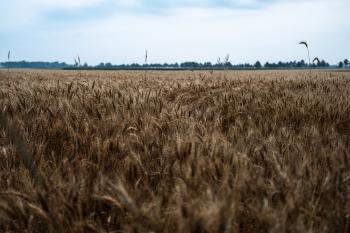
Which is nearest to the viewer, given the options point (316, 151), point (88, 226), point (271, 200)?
point (88, 226)

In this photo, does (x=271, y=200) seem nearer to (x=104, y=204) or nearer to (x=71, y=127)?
(x=104, y=204)

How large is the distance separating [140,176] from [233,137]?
0.85 metres

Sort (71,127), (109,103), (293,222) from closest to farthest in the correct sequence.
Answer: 1. (293,222)
2. (71,127)
3. (109,103)

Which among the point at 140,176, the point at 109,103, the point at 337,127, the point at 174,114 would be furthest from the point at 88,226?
the point at 337,127

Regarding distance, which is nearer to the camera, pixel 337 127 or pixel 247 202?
pixel 247 202

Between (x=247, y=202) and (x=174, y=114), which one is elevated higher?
(x=174, y=114)

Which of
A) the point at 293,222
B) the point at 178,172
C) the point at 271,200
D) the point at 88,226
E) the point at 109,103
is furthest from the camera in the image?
the point at 109,103

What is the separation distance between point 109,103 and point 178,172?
6.40 ft

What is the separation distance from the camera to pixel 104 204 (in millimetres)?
1593

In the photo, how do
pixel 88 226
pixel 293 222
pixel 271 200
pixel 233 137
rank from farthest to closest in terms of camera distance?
pixel 233 137, pixel 271 200, pixel 88 226, pixel 293 222

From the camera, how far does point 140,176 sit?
1.81 meters

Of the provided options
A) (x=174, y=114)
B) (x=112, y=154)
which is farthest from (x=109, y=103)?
(x=112, y=154)

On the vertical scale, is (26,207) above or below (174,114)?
below

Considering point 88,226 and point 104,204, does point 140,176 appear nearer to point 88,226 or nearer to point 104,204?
point 104,204
